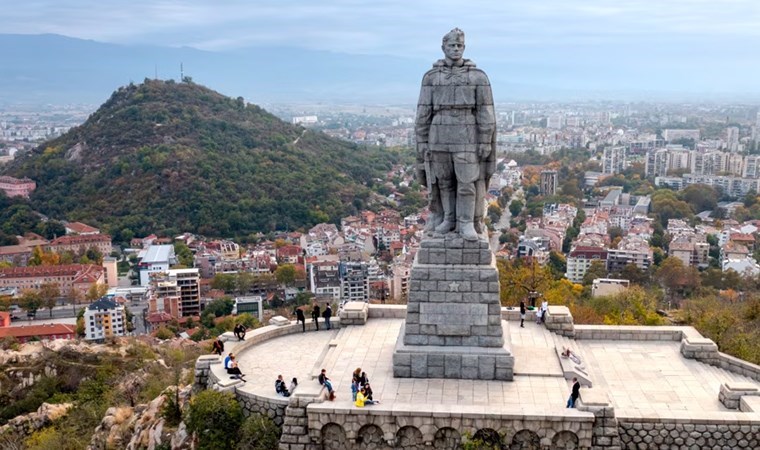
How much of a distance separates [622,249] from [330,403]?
2051 inches

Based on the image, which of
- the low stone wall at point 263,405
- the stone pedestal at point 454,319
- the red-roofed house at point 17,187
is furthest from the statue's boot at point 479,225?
the red-roofed house at point 17,187

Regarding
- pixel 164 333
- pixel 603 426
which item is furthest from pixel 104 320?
pixel 603 426

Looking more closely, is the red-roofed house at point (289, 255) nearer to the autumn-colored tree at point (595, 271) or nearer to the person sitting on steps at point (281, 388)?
the autumn-colored tree at point (595, 271)

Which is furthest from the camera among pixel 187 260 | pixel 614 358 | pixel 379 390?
pixel 187 260

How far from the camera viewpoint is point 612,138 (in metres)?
168

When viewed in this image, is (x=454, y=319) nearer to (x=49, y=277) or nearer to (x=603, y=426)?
(x=603, y=426)

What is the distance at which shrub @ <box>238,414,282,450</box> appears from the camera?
41.0ft

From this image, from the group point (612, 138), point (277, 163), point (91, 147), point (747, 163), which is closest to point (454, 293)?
point (277, 163)

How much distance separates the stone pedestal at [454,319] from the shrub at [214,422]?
291 centimetres

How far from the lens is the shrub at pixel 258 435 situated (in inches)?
492

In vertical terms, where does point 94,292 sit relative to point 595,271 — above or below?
below

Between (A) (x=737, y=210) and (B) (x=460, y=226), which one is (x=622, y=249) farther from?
(B) (x=460, y=226)

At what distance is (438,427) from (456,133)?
16.9 feet

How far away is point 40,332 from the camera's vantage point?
44.3 meters
